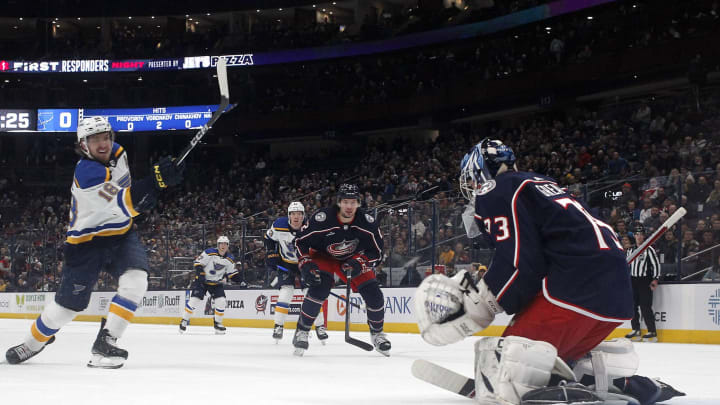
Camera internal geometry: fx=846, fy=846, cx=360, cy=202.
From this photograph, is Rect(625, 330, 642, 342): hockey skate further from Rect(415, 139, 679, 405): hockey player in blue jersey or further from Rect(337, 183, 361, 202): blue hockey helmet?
Rect(415, 139, 679, 405): hockey player in blue jersey

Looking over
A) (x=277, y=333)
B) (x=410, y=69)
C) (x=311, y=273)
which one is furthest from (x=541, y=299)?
(x=410, y=69)

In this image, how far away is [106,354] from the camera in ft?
19.7

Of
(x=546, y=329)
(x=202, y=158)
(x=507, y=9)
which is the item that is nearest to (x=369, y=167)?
(x=507, y=9)

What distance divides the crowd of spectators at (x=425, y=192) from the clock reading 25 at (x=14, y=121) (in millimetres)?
2827

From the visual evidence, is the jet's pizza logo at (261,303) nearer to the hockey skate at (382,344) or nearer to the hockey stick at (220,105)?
the hockey skate at (382,344)

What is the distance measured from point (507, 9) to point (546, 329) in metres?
24.4

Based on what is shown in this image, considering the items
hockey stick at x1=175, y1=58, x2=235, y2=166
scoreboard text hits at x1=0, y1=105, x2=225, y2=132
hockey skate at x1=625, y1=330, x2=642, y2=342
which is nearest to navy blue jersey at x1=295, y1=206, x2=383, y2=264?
hockey stick at x1=175, y1=58, x2=235, y2=166

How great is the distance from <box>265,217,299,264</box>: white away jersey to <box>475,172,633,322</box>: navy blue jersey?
25.5ft

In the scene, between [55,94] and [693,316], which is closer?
[693,316]

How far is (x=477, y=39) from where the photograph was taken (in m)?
28.3

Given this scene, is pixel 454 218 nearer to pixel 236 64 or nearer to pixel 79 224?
pixel 79 224

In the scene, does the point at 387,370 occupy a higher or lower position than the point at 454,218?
lower

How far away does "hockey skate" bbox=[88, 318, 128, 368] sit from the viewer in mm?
5969

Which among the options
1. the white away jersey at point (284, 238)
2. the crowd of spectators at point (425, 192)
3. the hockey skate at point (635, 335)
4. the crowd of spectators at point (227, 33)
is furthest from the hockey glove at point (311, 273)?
the crowd of spectators at point (227, 33)
